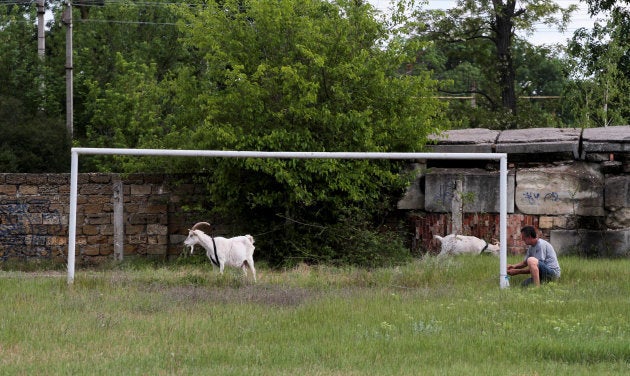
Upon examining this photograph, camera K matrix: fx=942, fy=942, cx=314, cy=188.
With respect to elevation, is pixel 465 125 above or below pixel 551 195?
above

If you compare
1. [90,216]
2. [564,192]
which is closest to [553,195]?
[564,192]

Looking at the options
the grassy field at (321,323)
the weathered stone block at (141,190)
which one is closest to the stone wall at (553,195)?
the grassy field at (321,323)

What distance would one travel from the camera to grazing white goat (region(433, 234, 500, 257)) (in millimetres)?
16816

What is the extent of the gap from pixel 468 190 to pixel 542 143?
5.76 ft

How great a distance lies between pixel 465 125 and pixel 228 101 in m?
15.2

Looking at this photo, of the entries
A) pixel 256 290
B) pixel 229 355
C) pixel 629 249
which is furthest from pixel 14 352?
pixel 629 249

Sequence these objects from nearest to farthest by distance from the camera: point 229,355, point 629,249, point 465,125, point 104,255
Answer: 1. point 229,355
2. point 629,249
3. point 104,255
4. point 465,125

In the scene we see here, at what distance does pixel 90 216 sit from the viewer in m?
19.1

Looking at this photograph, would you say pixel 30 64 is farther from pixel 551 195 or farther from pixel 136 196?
pixel 551 195

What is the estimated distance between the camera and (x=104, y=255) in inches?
750

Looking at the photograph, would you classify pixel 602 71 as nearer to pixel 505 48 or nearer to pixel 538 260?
pixel 505 48

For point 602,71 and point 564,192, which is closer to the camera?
point 564,192

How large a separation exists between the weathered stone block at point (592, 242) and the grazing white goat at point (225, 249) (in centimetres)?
638

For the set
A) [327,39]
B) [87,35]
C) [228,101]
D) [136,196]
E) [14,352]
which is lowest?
[14,352]
